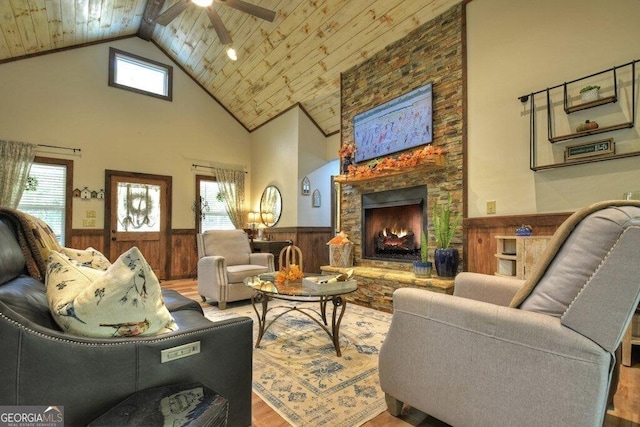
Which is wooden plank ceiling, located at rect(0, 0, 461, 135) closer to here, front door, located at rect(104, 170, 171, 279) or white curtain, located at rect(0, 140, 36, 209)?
white curtain, located at rect(0, 140, 36, 209)

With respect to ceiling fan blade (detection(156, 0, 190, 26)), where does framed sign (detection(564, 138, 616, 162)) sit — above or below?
below

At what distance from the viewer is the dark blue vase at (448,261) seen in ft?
10.6

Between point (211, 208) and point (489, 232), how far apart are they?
533cm

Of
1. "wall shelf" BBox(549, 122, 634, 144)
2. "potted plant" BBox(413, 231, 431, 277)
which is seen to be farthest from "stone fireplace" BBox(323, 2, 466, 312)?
"wall shelf" BBox(549, 122, 634, 144)

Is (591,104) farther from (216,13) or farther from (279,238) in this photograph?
(279,238)

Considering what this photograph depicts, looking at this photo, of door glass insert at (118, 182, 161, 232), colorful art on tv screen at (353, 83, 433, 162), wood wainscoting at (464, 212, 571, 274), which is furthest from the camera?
door glass insert at (118, 182, 161, 232)

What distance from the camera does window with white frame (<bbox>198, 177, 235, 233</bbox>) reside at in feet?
21.2

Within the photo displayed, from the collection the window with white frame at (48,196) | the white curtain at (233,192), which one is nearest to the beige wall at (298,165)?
the white curtain at (233,192)

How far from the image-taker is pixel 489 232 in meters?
3.10

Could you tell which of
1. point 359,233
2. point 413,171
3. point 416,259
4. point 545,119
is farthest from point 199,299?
point 545,119

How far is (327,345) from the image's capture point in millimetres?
→ 2533

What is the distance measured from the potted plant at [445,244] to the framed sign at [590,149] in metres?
1.09

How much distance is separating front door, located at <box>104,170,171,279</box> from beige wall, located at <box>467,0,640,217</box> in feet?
17.6

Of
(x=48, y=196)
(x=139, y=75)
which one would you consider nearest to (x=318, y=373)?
(x=48, y=196)
